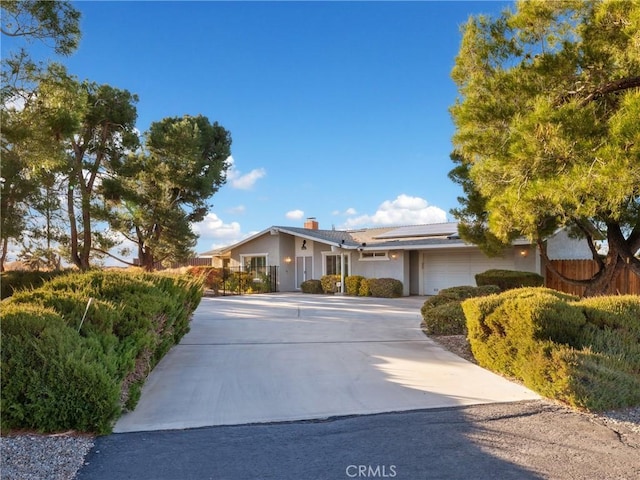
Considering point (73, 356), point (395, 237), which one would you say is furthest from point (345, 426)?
point (395, 237)

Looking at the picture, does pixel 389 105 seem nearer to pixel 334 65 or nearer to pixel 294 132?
pixel 334 65

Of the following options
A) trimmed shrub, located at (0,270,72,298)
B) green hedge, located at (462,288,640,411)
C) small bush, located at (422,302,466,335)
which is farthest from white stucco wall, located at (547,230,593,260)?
trimmed shrub, located at (0,270,72,298)

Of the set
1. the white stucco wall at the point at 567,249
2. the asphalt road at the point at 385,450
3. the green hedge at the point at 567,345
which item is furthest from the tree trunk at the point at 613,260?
the white stucco wall at the point at 567,249

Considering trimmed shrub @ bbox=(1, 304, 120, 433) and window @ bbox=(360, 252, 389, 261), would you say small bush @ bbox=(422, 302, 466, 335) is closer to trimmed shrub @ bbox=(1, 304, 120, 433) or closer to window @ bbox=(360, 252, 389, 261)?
trimmed shrub @ bbox=(1, 304, 120, 433)

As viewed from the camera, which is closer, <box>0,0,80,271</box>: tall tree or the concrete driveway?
the concrete driveway

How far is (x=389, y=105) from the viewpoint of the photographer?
46.5 feet

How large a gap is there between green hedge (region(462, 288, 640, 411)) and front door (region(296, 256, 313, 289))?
18.4 meters

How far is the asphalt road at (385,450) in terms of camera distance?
3410 millimetres

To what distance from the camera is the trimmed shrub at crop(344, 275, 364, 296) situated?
21.6 meters

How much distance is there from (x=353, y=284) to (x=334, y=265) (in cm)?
260

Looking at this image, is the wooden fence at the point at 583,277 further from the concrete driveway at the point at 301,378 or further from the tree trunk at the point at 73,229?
the tree trunk at the point at 73,229

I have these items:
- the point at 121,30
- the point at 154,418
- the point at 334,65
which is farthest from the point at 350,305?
the point at 154,418

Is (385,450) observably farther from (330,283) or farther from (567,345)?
(330,283)

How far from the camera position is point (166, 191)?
21.8m
